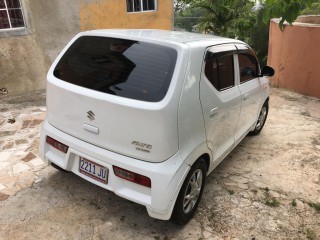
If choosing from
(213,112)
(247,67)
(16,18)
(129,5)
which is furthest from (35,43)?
(213,112)

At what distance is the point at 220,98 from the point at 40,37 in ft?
17.4

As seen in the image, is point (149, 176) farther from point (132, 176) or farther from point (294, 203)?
point (294, 203)

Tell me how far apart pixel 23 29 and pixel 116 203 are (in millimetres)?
5098

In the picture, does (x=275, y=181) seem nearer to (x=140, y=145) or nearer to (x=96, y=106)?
(x=140, y=145)

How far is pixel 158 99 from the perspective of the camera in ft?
7.93

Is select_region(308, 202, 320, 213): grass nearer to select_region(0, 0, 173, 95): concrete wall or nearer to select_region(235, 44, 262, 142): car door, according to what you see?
select_region(235, 44, 262, 142): car door

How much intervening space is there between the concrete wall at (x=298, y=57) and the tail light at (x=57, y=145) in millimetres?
6508

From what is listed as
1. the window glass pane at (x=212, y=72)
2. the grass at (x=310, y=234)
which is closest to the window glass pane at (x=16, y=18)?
the window glass pane at (x=212, y=72)

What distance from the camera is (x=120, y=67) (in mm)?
2689

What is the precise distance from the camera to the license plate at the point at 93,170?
8.91 feet

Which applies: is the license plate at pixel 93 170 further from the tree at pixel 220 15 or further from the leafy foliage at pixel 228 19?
the tree at pixel 220 15

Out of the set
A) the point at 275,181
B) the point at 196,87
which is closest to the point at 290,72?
the point at 275,181

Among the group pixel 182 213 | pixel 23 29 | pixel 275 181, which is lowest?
pixel 275 181

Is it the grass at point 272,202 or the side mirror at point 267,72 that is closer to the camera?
the grass at point 272,202
